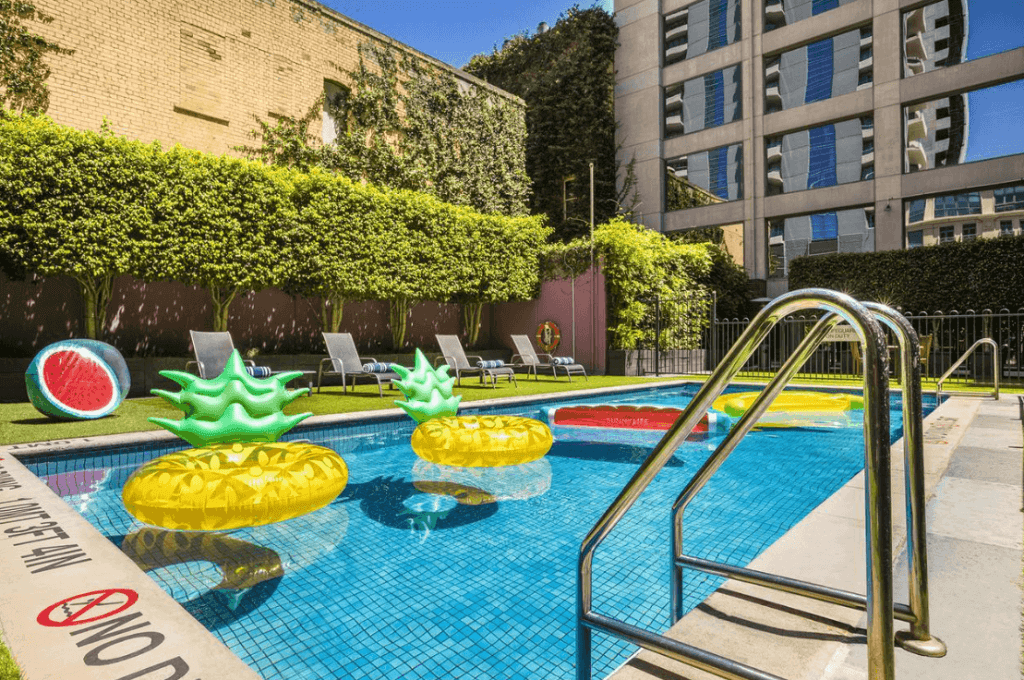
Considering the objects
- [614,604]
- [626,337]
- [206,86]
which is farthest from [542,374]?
[614,604]

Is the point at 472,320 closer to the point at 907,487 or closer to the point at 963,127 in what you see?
the point at 907,487

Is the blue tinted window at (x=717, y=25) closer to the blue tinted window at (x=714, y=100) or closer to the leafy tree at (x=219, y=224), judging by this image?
the blue tinted window at (x=714, y=100)

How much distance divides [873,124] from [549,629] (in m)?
21.6

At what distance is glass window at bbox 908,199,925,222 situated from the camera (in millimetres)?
18047

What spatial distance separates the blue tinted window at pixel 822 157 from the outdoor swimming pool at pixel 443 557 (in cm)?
1751

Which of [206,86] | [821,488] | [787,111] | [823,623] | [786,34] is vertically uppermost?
[786,34]

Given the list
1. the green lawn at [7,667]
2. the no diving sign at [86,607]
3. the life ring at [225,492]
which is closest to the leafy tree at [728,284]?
the life ring at [225,492]

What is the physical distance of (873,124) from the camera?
18531 mm

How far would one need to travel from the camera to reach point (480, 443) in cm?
429

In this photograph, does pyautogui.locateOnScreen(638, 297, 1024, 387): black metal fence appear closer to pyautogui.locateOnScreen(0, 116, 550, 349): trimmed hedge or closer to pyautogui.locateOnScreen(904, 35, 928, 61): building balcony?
pyautogui.locateOnScreen(0, 116, 550, 349): trimmed hedge

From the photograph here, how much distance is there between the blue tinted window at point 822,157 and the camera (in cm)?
1950

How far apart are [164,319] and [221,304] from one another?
1330 mm

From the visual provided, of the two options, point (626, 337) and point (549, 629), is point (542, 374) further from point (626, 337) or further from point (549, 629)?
point (549, 629)

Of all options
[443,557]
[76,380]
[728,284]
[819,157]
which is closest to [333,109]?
[76,380]
